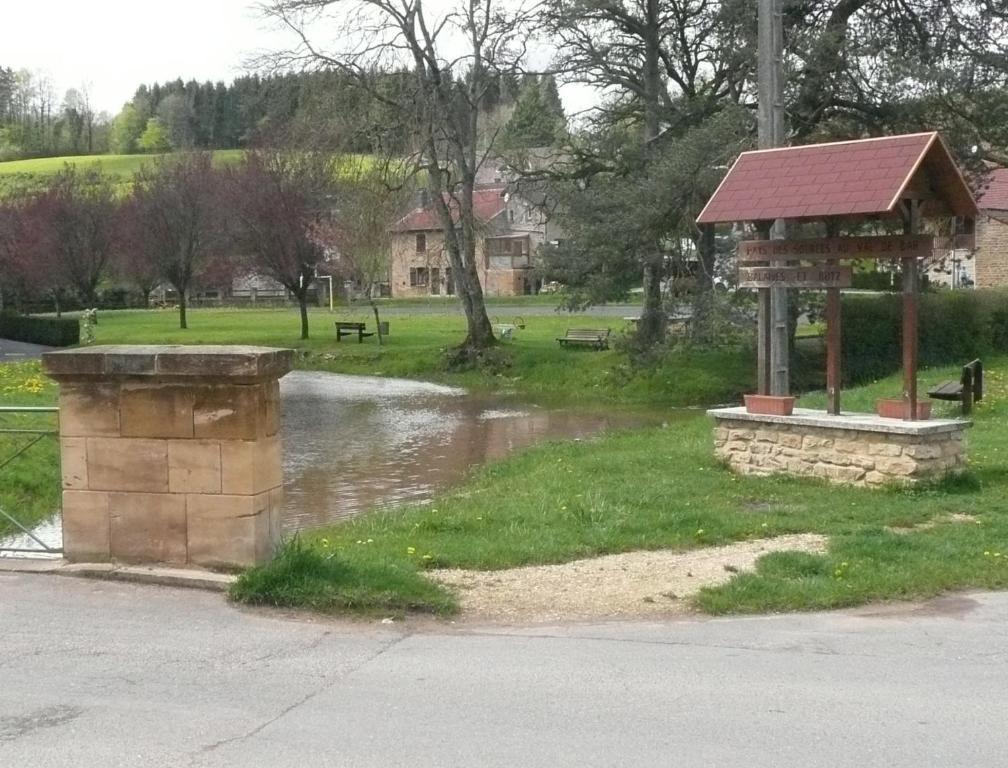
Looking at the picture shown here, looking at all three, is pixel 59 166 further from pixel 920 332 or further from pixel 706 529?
pixel 706 529

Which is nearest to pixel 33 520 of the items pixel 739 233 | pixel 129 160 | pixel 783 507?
pixel 783 507

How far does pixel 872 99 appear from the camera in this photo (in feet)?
94.3

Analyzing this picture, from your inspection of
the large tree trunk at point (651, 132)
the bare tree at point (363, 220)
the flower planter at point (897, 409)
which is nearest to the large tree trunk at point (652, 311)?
the large tree trunk at point (651, 132)

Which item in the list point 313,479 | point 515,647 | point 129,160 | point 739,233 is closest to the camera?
point 515,647

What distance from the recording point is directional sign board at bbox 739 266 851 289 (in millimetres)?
13545

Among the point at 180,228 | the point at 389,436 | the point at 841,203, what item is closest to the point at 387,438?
the point at 389,436

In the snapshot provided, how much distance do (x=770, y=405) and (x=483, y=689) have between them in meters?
8.53

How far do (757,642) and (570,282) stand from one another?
24.7 metres

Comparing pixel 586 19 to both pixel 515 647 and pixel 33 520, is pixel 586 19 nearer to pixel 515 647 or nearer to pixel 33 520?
pixel 33 520

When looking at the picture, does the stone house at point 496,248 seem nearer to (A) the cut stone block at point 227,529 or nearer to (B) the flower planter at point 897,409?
(B) the flower planter at point 897,409

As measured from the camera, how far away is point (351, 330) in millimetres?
50062

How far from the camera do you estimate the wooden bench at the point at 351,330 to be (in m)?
46.9

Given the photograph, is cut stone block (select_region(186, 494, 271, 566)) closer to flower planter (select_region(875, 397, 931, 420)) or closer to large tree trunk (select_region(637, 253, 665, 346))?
flower planter (select_region(875, 397, 931, 420))

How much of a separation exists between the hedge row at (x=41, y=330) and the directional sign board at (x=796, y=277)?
39658 millimetres
